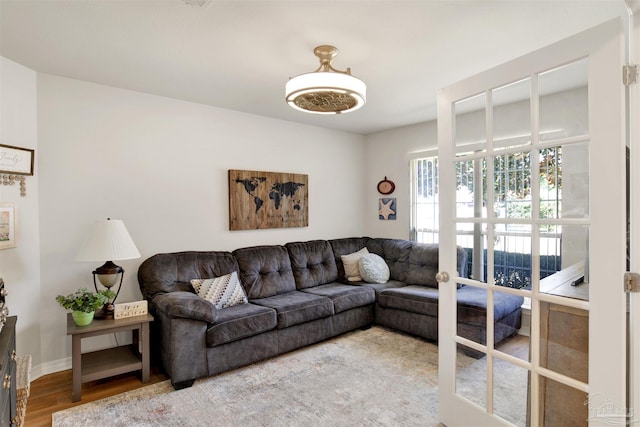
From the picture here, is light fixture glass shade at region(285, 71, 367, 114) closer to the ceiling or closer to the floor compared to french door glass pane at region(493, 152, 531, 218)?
closer to the ceiling

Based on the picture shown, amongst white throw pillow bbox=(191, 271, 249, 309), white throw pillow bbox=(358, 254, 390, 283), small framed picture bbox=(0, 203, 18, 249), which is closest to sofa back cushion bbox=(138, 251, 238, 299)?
white throw pillow bbox=(191, 271, 249, 309)

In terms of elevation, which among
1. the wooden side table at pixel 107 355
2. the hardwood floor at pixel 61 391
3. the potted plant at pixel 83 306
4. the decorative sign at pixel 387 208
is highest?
the decorative sign at pixel 387 208

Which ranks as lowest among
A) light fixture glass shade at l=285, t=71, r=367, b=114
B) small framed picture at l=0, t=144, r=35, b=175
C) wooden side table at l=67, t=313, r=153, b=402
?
wooden side table at l=67, t=313, r=153, b=402

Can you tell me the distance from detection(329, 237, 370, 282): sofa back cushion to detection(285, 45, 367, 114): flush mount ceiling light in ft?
7.48

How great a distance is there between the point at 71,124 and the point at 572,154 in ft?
11.6

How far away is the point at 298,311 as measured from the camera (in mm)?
3236

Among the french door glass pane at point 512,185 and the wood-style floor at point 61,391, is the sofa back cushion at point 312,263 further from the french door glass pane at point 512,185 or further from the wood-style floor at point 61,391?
the french door glass pane at point 512,185

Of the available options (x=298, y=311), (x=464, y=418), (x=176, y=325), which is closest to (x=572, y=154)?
(x=464, y=418)

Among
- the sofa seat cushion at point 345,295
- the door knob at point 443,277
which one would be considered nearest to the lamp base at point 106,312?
the sofa seat cushion at point 345,295

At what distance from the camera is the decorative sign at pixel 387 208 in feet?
16.0

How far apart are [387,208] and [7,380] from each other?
424 cm

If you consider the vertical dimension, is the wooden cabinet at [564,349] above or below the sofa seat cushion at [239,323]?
above

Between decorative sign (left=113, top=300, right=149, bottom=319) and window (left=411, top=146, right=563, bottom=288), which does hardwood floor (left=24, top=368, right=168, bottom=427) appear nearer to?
decorative sign (left=113, top=300, right=149, bottom=319)

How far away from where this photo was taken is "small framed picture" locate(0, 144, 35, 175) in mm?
2512
